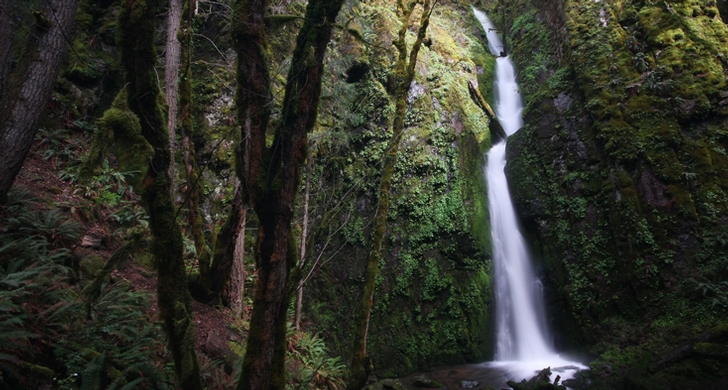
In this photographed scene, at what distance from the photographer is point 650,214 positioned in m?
9.05

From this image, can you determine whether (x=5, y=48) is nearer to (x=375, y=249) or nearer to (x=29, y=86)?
(x=29, y=86)

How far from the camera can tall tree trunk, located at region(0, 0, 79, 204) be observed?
5.32 metres

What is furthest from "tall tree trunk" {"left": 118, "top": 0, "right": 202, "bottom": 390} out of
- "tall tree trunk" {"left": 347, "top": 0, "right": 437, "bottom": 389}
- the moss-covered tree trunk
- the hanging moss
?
"tall tree trunk" {"left": 347, "top": 0, "right": 437, "bottom": 389}

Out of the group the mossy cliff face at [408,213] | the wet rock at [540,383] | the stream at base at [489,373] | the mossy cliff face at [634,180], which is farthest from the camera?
the mossy cliff face at [408,213]

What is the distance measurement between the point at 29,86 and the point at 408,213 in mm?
9140

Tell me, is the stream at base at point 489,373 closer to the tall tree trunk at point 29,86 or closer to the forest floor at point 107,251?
the forest floor at point 107,251

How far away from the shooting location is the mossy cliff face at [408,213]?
385 inches

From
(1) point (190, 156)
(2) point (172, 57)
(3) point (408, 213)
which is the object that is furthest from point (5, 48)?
(3) point (408, 213)

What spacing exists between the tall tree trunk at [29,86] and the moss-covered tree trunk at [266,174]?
417 centimetres

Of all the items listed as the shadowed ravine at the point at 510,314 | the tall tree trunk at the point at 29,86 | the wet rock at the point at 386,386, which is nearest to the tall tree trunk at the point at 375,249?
the wet rock at the point at 386,386

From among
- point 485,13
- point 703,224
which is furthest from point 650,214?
point 485,13

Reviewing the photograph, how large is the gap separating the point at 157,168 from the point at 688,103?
12.6 metres

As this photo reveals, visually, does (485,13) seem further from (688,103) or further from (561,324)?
(561,324)

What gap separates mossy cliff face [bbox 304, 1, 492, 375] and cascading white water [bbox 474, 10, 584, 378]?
49 centimetres
